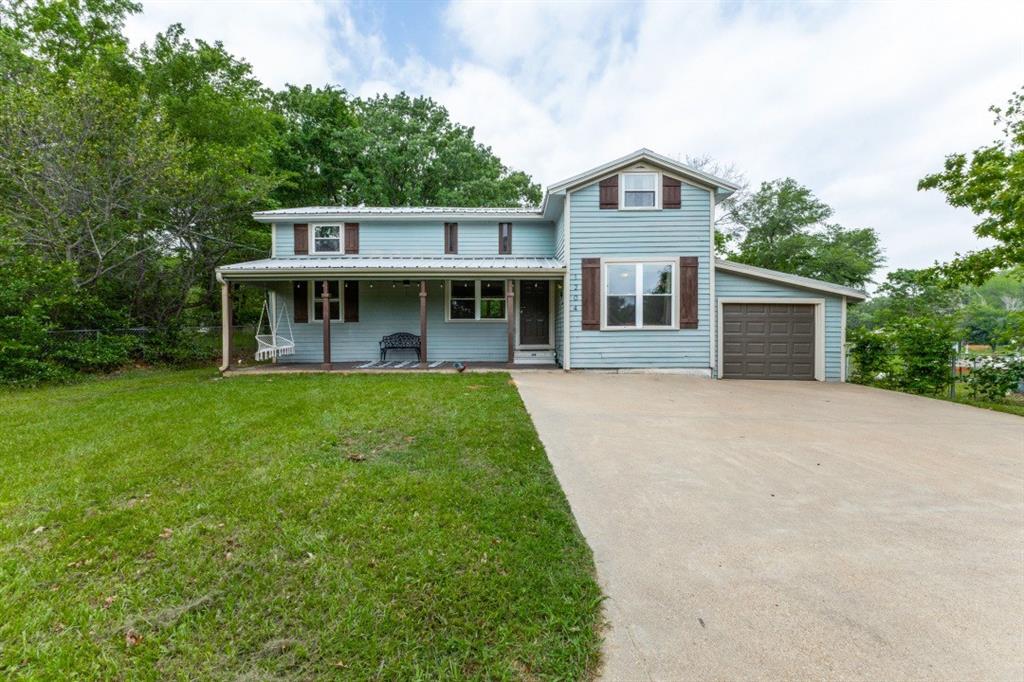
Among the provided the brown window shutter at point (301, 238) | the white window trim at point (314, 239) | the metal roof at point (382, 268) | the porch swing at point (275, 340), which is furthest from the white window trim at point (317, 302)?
the brown window shutter at point (301, 238)

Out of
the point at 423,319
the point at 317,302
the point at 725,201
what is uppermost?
the point at 725,201

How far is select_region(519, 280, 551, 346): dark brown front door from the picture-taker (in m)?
11.4

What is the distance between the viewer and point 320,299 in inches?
445

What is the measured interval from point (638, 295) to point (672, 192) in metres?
2.52

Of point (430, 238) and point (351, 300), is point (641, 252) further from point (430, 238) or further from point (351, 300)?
point (351, 300)

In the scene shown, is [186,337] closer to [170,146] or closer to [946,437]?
[170,146]

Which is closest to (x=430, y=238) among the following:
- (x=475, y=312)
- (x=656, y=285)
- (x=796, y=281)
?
(x=475, y=312)

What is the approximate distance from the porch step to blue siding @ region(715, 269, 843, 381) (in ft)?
14.2

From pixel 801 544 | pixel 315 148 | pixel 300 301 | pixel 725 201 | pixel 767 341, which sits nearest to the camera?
pixel 801 544

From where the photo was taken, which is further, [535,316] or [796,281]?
[535,316]

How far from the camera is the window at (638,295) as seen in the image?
9797 millimetres

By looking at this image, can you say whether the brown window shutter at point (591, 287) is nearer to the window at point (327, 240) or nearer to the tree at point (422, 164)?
the window at point (327, 240)

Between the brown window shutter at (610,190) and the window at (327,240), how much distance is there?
7299mm

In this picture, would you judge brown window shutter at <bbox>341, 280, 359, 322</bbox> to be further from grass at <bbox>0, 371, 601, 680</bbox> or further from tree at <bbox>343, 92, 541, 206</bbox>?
tree at <bbox>343, 92, 541, 206</bbox>
